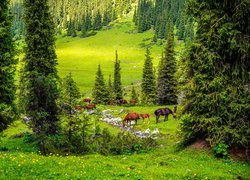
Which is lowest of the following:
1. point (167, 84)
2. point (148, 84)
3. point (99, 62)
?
point (99, 62)

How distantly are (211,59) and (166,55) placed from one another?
131 ft

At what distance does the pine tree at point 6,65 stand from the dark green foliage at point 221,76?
14551 millimetres

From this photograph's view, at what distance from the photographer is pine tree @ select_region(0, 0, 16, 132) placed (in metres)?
27.1

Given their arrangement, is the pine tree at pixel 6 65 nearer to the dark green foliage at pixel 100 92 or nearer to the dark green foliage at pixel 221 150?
the dark green foliage at pixel 221 150

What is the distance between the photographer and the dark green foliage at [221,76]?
23547 mm

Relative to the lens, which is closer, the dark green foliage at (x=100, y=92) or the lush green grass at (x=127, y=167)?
the lush green grass at (x=127, y=167)

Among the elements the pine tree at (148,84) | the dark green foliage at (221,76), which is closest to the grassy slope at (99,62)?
the pine tree at (148,84)

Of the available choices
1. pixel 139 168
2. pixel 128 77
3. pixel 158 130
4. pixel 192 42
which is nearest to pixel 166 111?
pixel 158 130

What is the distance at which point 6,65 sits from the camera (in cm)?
2753

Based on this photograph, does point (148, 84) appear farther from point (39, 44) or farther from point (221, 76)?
point (221, 76)

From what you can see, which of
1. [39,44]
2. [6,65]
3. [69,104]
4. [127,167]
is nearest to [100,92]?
[39,44]

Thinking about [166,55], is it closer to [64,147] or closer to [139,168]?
[64,147]

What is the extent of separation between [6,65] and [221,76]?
17.1 meters

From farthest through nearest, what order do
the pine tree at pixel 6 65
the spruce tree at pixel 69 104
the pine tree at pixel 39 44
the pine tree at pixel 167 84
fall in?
the pine tree at pixel 167 84
the pine tree at pixel 39 44
the pine tree at pixel 6 65
the spruce tree at pixel 69 104
